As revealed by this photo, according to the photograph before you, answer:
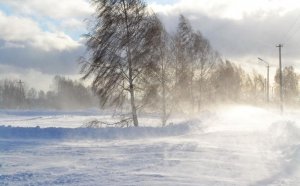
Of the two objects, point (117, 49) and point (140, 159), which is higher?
point (117, 49)

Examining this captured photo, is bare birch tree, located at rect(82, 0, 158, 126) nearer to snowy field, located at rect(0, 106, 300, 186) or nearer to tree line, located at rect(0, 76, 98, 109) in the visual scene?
snowy field, located at rect(0, 106, 300, 186)

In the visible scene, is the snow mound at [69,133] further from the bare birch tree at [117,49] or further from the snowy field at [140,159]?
the bare birch tree at [117,49]

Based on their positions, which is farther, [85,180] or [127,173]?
[127,173]

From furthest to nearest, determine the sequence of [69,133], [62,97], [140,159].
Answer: [62,97], [69,133], [140,159]

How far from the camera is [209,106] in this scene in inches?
2569

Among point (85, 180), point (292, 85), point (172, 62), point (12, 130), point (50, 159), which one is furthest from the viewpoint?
point (292, 85)

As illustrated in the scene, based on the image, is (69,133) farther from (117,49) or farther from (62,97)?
(62,97)

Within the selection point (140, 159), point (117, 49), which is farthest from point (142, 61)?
point (140, 159)

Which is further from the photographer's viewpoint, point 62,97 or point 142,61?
point 62,97

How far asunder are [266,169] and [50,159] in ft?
18.9

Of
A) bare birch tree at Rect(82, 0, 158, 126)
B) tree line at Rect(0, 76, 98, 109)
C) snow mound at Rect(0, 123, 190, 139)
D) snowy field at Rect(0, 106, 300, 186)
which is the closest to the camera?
snowy field at Rect(0, 106, 300, 186)

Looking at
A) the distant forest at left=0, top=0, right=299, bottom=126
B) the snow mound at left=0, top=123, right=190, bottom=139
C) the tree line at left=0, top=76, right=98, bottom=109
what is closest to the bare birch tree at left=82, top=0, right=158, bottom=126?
the distant forest at left=0, top=0, right=299, bottom=126

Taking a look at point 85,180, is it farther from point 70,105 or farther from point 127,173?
point 70,105

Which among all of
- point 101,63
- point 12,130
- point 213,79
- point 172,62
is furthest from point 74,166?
point 213,79
